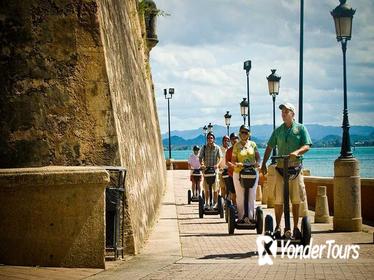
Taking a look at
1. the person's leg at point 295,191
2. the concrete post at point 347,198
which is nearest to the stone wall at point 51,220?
the person's leg at point 295,191

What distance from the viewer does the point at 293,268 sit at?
7.30m

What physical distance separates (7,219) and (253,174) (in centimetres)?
492

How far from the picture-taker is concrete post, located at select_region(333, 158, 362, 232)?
1136cm

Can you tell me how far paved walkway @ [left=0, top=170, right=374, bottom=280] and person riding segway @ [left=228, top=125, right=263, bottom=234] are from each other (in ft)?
0.92

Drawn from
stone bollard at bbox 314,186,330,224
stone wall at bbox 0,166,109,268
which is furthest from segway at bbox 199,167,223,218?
stone wall at bbox 0,166,109,268

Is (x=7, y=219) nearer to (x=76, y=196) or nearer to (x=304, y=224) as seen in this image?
(x=76, y=196)

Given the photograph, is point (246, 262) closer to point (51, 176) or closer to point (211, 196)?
point (51, 176)

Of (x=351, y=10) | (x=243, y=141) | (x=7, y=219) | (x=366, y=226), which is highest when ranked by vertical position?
(x=351, y=10)

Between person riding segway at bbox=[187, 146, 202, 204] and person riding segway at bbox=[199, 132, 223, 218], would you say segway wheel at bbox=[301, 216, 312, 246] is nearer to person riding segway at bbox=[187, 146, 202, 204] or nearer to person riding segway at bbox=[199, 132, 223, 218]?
person riding segway at bbox=[199, 132, 223, 218]

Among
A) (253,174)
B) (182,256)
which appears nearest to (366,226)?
(253,174)

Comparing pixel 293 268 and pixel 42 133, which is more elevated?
pixel 42 133

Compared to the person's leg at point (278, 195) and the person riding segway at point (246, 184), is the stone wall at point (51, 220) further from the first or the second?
the person riding segway at point (246, 184)

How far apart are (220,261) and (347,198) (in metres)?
4.35

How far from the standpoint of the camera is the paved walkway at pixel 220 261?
6.89 m
